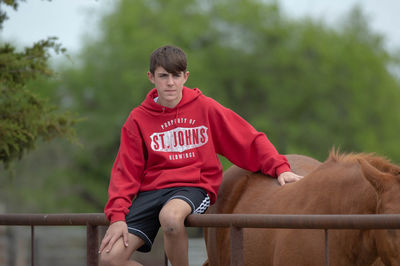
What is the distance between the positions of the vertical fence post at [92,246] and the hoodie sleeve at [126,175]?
0.61 feet

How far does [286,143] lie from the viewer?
25.6 meters

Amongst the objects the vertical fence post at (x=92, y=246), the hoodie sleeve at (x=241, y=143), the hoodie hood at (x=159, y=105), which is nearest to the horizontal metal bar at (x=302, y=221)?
the vertical fence post at (x=92, y=246)

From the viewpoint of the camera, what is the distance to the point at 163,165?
351 centimetres

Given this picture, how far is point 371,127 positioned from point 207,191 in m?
24.6

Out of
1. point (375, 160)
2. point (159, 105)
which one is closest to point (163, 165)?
point (159, 105)

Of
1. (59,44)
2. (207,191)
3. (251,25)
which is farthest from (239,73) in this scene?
(207,191)

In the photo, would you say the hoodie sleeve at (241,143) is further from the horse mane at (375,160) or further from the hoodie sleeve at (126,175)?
the hoodie sleeve at (126,175)

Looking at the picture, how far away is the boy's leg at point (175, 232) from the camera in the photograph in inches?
122

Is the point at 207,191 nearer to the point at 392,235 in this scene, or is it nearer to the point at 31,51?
the point at 392,235

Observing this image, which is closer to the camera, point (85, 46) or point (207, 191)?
point (207, 191)

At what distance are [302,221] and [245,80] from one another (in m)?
25.0

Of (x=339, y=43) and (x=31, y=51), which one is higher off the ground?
(x=339, y=43)

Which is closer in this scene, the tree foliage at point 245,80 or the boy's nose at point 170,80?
the boy's nose at point 170,80

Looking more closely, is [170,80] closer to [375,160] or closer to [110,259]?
[110,259]
